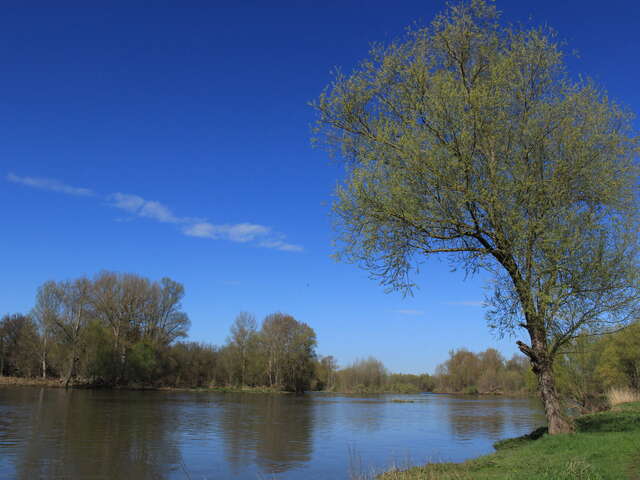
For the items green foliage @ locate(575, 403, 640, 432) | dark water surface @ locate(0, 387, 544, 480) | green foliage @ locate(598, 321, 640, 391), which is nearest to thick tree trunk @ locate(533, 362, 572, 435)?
green foliage @ locate(575, 403, 640, 432)

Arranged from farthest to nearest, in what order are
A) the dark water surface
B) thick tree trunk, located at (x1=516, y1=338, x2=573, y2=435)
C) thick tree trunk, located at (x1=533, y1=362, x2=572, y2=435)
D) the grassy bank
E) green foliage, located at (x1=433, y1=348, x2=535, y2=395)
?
1. green foliage, located at (x1=433, y1=348, x2=535, y2=395)
2. the dark water surface
3. thick tree trunk, located at (x1=533, y1=362, x2=572, y2=435)
4. thick tree trunk, located at (x1=516, y1=338, x2=573, y2=435)
5. the grassy bank

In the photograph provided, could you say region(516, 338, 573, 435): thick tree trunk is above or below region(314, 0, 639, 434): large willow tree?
below

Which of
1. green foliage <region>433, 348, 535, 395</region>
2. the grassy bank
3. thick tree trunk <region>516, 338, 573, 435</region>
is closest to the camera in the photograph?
the grassy bank

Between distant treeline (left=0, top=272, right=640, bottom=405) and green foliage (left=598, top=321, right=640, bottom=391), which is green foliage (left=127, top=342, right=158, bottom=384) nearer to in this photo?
distant treeline (left=0, top=272, right=640, bottom=405)

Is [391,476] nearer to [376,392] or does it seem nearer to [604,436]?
[604,436]

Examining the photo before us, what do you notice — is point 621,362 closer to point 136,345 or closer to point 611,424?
point 611,424

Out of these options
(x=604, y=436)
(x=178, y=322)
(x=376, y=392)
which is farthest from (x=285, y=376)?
(x=604, y=436)

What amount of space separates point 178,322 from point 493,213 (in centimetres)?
7146

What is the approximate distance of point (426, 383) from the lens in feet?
456

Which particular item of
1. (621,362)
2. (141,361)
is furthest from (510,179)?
(141,361)

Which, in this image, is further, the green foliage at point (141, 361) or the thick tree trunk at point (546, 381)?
the green foliage at point (141, 361)

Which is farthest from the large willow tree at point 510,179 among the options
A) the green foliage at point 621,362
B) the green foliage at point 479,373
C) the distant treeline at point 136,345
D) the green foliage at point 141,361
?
the green foliage at point 479,373

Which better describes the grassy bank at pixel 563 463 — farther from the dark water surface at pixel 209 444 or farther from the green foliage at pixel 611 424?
the dark water surface at pixel 209 444

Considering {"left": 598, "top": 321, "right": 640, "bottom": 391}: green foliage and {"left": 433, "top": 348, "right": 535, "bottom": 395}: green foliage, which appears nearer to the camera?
{"left": 598, "top": 321, "right": 640, "bottom": 391}: green foliage
